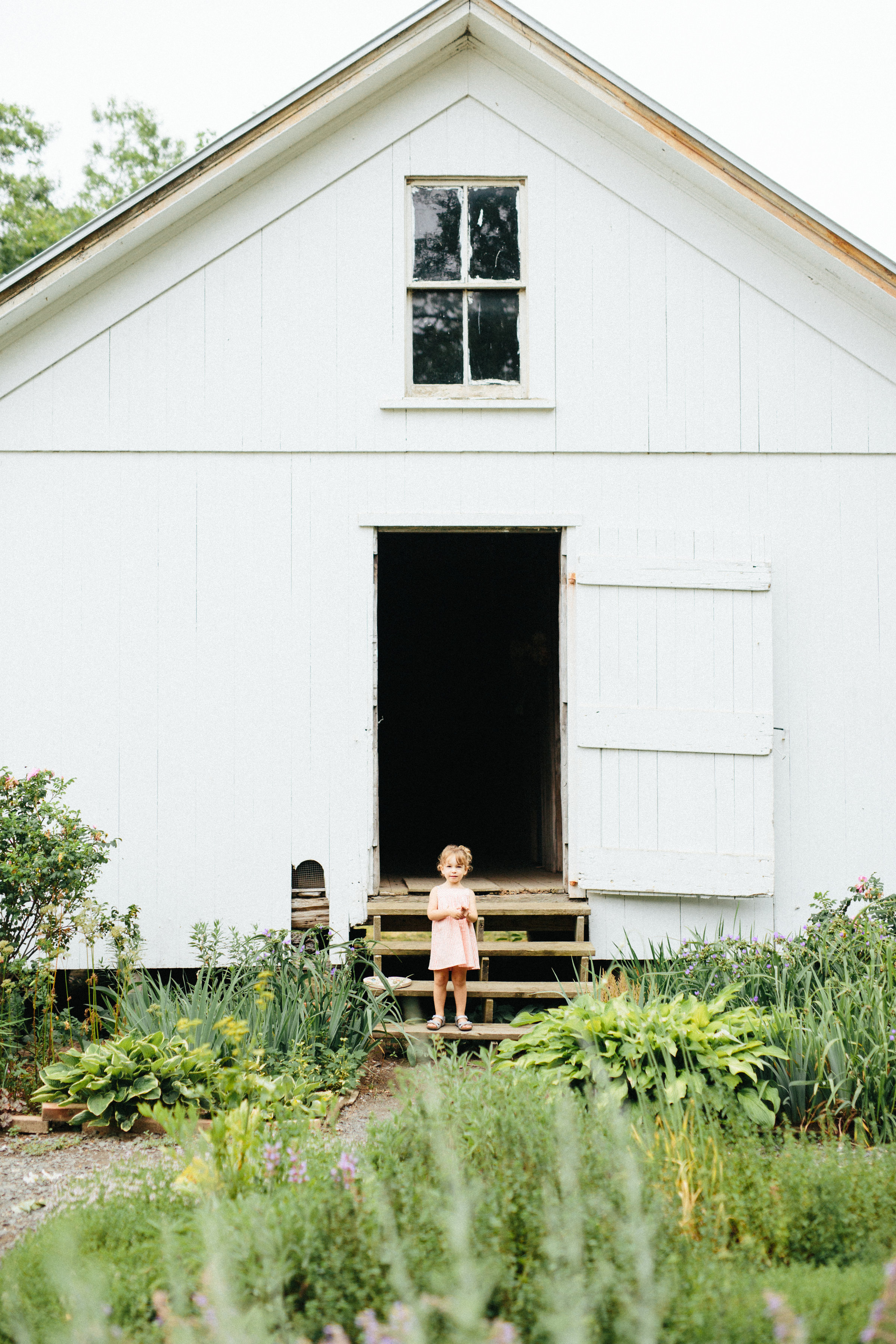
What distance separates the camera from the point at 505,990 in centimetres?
580

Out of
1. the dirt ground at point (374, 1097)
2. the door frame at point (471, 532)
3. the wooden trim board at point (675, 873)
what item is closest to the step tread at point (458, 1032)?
the dirt ground at point (374, 1097)

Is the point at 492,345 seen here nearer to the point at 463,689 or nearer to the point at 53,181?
the point at 463,689

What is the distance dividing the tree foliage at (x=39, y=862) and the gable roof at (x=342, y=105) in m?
3.02

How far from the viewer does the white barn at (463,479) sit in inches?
249

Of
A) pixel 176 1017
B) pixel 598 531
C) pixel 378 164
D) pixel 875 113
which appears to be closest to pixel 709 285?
pixel 598 531

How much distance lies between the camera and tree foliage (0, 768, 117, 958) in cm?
539

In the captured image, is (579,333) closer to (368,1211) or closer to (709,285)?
(709,285)

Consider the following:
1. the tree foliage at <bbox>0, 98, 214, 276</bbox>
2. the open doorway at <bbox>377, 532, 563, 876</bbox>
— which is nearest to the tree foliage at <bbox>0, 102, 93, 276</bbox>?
the tree foliage at <bbox>0, 98, 214, 276</bbox>

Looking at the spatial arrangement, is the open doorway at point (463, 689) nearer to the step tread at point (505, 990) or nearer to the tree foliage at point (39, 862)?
the step tread at point (505, 990)

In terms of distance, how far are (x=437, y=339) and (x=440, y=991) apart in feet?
13.7

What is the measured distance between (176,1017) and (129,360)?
4.13 m

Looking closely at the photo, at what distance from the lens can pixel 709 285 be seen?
657 cm

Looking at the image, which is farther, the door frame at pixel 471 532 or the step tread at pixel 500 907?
the door frame at pixel 471 532

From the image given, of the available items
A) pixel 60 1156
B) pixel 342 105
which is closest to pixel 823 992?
pixel 60 1156
